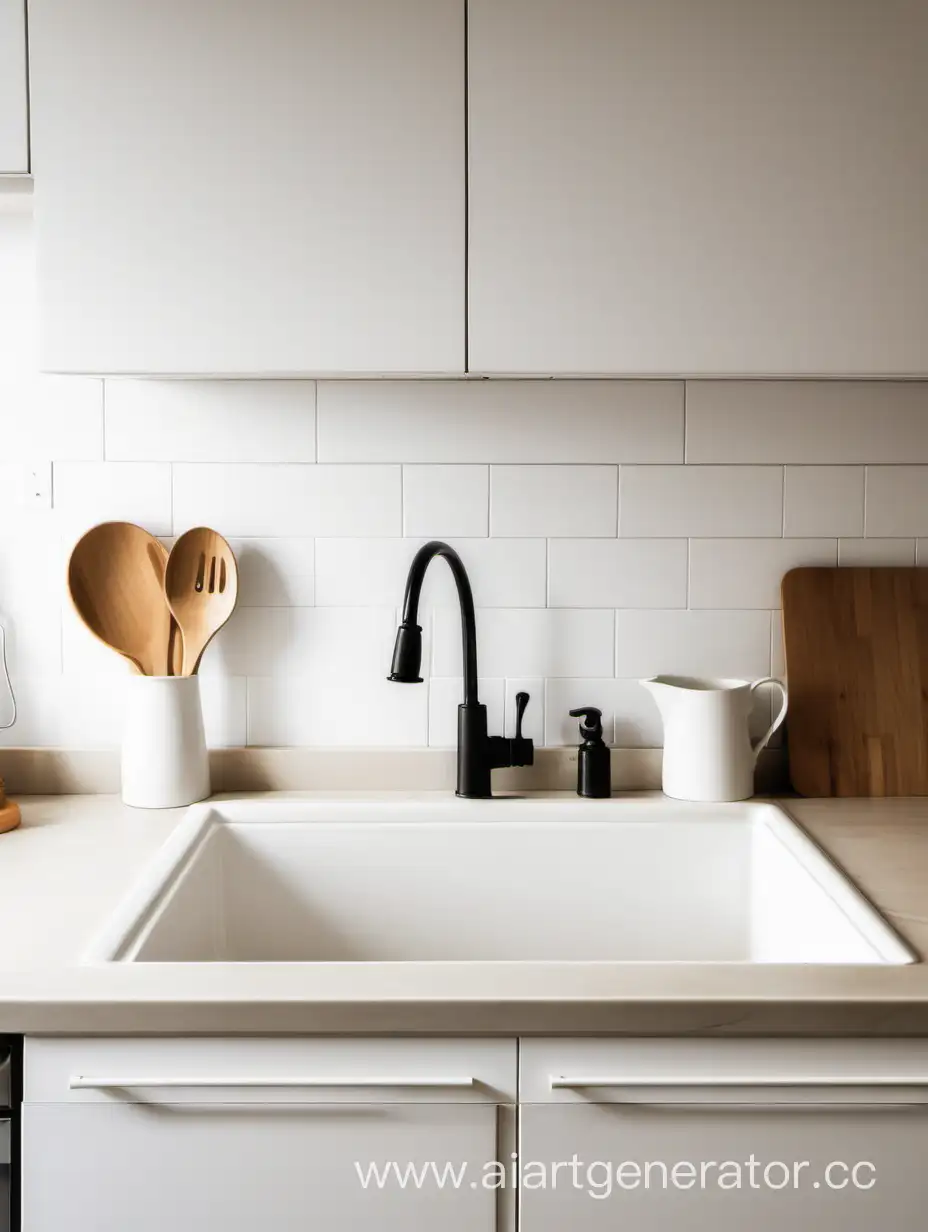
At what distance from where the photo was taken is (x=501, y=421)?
1590mm

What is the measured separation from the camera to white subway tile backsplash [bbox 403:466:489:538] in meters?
1.60

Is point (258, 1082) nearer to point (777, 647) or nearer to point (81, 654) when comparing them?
point (81, 654)

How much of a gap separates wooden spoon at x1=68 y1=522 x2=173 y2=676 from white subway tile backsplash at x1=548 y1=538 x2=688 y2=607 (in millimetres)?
584

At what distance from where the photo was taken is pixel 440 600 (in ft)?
5.28

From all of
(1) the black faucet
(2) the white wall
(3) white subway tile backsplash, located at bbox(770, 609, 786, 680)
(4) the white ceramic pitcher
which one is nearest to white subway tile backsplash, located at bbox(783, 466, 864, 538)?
(2) the white wall

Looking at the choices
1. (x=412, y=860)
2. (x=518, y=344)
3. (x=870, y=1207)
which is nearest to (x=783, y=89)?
(x=518, y=344)

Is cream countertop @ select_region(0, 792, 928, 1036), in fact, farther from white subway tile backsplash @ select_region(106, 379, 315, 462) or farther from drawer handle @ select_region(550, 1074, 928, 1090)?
white subway tile backsplash @ select_region(106, 379, 315, 462)

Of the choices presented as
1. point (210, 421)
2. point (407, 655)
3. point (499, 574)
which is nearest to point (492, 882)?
point (407, 655)

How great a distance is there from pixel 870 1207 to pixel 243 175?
126cm

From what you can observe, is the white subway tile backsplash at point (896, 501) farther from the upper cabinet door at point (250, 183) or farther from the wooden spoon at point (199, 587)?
the wooden spoon at point (199, 587)

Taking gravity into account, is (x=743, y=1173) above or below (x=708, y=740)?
below

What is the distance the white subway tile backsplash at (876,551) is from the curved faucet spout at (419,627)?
0.58 metres

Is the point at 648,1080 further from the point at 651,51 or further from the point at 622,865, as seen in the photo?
the point at 651,51

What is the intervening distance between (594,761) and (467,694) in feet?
0.69
